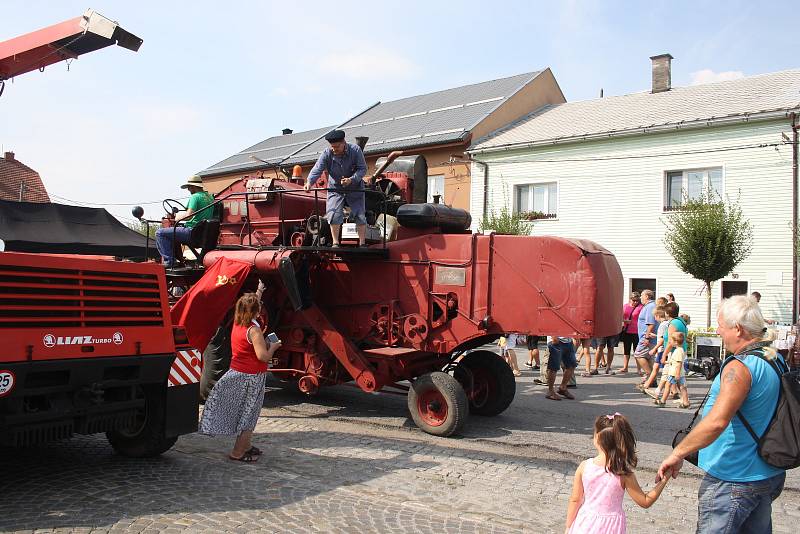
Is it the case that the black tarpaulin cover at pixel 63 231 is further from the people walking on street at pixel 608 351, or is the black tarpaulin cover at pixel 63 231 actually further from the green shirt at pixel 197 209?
the people walking on street at pixel 608 351

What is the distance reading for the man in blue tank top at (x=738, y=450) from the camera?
3.29 meters

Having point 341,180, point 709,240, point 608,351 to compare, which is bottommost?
point 608,351

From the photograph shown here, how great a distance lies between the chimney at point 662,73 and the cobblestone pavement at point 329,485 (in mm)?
18931

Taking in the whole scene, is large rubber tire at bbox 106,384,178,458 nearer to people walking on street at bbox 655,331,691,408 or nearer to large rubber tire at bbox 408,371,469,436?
large rubber tire at bbox 408,371,469,436

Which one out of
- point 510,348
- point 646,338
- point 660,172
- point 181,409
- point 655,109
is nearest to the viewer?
point 181,409

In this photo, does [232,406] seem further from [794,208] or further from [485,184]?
[485,184]

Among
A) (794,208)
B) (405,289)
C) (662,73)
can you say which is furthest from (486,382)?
(662,73)

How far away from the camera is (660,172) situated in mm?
20500

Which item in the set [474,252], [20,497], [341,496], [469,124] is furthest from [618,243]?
[20,497]

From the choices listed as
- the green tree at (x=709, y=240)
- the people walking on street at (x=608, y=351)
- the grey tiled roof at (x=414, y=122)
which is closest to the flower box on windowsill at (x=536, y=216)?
the grey tiled roof at (x=414, y=122)

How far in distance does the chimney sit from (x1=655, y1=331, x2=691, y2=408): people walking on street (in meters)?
16.3

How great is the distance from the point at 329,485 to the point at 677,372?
21.9 ft

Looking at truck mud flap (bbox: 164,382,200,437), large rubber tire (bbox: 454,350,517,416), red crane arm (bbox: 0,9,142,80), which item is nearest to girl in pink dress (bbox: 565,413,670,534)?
truck mud flap (bbox: 164,382,200,437)

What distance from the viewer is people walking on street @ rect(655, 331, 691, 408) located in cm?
1048
